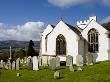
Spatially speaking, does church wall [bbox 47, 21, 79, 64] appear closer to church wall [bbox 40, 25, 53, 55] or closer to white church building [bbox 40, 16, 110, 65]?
white church building [bbox 40, 16, 110, 65]

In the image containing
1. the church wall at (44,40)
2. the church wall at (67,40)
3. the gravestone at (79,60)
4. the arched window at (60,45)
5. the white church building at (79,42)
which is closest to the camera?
the gravestone at (79,60)

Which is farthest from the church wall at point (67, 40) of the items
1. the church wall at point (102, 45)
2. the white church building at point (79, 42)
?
the church wall at point (102, 45)

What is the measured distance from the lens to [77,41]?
4162cm

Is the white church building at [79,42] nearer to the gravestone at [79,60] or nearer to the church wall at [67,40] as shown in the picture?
the church wall at [67,40]

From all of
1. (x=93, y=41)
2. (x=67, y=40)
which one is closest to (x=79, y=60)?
(x=93, y=41)

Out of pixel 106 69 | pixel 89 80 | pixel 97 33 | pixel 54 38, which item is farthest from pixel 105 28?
pixel 89 80


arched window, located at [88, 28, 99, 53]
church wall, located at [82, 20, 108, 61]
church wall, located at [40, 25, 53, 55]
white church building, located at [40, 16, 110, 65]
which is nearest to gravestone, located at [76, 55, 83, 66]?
white church building, located at [40, 16, 110, 65]

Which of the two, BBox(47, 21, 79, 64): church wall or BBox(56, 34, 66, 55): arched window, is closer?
BBox(47, 21, 79, 64): church wall

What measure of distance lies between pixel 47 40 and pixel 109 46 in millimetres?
10159

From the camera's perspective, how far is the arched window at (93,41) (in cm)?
4194

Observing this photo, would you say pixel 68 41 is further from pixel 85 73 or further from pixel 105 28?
pixel 85 73

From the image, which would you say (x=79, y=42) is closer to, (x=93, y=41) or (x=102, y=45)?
(x=93, y=41)

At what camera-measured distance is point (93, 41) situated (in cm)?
4225

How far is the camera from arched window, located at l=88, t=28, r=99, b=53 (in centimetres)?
4194
